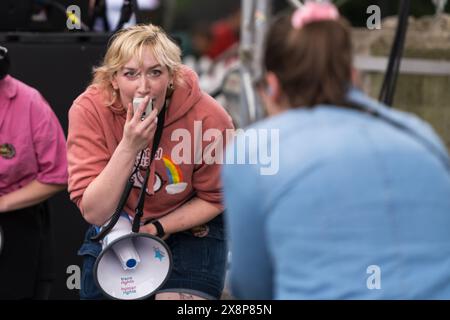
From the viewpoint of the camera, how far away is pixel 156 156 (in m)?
3.79

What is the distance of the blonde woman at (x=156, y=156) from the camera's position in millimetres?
3619

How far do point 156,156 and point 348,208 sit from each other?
1.54m

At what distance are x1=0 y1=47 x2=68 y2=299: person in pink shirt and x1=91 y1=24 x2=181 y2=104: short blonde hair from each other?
56 cm

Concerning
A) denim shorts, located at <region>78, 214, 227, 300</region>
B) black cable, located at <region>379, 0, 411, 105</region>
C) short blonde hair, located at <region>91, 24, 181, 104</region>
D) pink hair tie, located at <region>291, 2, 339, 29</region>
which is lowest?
denim shorts, located at <region>78, 214, 227, 300</region>

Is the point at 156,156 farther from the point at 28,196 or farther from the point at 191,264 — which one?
the point at 28,196

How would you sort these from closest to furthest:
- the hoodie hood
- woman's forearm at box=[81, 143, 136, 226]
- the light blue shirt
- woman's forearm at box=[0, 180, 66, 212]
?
the light blue shirt < woman's forearm at box=[81, 143, 136, 226] < the hoodie hood < woman's forearm at box=[0, 180, 66, 212]

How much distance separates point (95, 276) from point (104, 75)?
760 millimetres

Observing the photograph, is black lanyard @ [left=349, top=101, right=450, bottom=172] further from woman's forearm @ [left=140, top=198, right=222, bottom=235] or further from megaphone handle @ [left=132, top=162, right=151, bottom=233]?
woman's forearm @ [left=140, top=198, right=222, bottom=235]

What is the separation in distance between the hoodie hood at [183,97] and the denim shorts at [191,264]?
1.55 feet

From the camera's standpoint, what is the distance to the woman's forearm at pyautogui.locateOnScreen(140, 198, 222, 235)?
3801 mm

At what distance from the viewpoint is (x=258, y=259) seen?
2.52m

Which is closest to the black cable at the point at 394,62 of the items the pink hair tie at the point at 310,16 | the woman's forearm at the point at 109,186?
the woman's forearm at the point at 109,186

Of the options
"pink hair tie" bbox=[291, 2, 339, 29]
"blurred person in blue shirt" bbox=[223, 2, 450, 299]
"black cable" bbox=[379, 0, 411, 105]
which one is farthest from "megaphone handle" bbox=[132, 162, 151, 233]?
"black cable" bbox=[379, 0, 411, 105]
